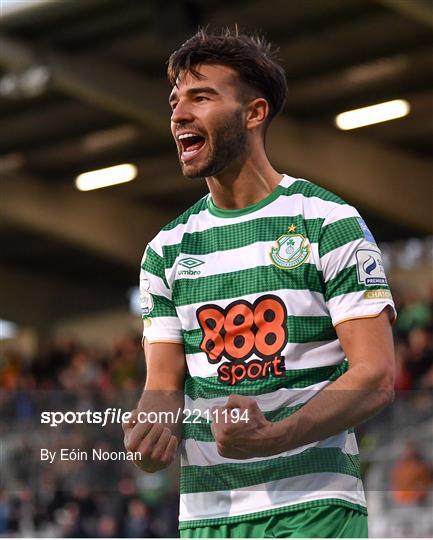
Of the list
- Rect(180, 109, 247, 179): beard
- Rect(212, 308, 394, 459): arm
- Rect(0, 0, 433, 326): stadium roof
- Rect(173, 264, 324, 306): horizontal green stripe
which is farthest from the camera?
Rect(0, 0, 433, 326): stadium roof

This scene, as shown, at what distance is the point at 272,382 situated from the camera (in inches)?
103

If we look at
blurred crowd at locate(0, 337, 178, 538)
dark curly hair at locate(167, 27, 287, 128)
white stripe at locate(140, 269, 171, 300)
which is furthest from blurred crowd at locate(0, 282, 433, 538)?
dark curly hair at locate(167, 27, 287, 128)

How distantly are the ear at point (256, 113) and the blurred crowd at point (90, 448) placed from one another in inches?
25.2

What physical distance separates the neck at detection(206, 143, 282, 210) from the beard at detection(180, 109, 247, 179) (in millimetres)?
36

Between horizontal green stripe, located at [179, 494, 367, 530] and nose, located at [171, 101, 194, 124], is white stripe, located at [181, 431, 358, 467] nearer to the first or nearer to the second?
horizontal green stripe, located at [179, 494, 367, 530]

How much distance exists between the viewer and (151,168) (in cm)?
2116

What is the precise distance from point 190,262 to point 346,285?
38cm

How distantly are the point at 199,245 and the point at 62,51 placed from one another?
42.5 ft

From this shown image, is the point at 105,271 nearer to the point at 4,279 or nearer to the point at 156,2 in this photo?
the point at 4,279

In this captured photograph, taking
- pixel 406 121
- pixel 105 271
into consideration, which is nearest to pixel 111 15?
pixel 406 121

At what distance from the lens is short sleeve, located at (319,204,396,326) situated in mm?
2588

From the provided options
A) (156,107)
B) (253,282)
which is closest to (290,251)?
(253,282)

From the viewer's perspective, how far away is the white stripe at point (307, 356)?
2.62 m

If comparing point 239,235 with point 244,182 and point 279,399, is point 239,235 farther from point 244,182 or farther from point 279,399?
point 279,399
